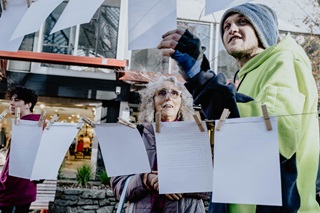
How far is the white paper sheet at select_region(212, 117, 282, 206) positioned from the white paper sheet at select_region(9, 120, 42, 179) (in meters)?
0.86

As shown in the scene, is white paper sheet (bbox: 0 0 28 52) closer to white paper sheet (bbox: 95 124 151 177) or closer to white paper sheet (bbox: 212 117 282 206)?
white paper sheet (bbox: 95 124 151 177)

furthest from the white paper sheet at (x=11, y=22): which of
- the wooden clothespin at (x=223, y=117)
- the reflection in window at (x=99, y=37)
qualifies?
the reflection in window at (x=99, y=37)

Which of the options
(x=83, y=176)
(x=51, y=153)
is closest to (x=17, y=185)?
(x=51, y=153)

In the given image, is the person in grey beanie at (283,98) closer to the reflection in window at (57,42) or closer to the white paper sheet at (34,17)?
the white paper sheet at (34,17)

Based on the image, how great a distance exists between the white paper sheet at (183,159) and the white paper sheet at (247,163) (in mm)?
118

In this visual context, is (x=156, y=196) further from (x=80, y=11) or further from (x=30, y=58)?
(x=30, y=58)

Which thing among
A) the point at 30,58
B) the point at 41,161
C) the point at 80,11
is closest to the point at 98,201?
the point at 30,58

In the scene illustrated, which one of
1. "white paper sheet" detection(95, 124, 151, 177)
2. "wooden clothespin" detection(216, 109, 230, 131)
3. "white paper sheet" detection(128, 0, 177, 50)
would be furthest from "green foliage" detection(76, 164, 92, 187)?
"wooden clothespin" detection(216, 109, 230, 131)

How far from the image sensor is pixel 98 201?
6.54 meters

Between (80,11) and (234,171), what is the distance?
0.74 metres

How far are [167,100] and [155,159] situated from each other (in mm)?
435

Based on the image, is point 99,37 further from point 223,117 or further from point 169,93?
point 223,117

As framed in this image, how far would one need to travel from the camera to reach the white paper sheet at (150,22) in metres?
1.13

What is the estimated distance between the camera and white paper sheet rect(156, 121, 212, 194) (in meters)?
1.12
